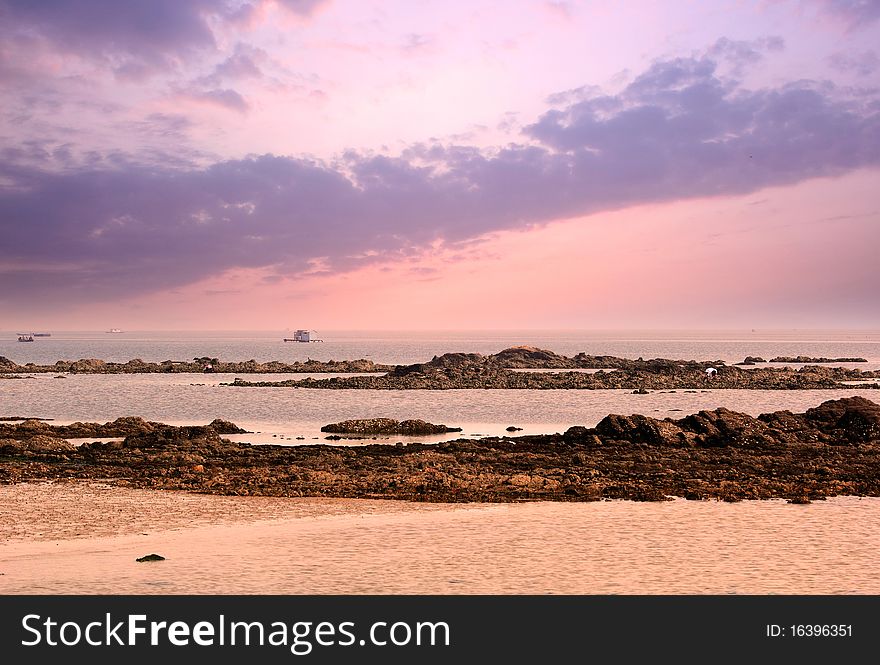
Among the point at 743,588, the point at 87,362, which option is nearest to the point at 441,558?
the point at 743,588

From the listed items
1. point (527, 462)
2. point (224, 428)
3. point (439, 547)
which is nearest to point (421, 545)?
point (439, 547)

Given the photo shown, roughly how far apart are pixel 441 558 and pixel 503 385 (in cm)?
8595

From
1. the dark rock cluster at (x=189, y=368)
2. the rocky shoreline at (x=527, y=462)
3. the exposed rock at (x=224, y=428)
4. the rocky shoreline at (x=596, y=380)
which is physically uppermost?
the dark rock cluster at (x=189, y=368)

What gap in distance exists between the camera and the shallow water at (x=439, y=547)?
19.9 meters

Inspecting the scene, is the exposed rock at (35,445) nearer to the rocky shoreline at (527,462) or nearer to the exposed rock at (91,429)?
the rocky shoreline at (527,462)

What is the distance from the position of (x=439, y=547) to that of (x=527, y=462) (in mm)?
16904

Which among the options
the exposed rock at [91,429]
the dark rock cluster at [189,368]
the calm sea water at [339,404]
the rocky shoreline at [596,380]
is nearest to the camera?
the exposed rock at [91,429]

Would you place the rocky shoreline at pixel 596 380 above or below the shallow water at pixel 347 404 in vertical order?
above

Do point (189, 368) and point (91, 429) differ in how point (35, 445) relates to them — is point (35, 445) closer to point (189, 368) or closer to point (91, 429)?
point (91, 429)

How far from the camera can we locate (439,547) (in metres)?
23.8

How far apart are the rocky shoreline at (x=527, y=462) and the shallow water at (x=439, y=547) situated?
7.22 ft

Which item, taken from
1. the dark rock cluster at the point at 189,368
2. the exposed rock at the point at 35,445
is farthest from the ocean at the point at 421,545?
the dark rock cluster at the point at 189,368

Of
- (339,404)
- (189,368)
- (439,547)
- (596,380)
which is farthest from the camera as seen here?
(189,368)
